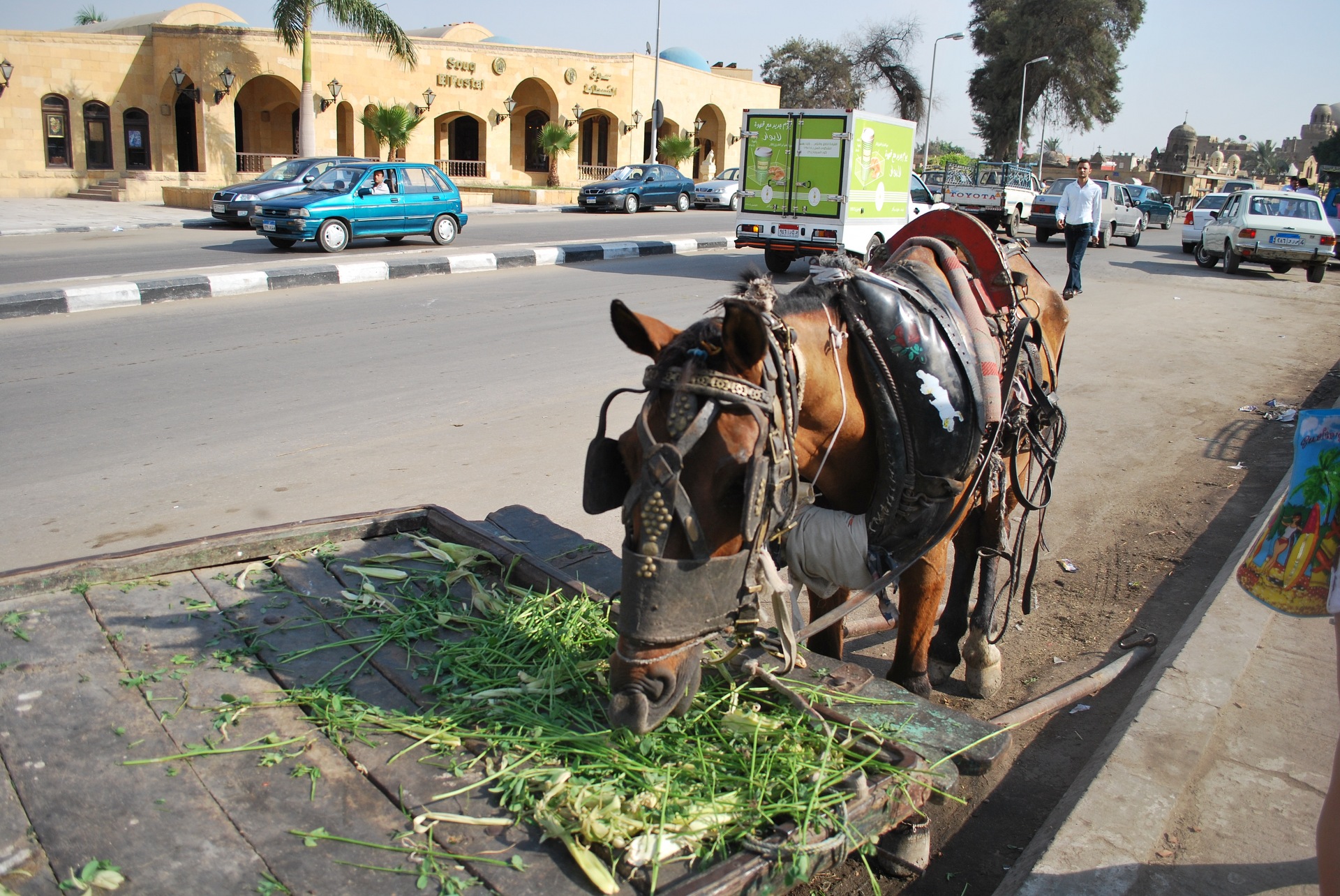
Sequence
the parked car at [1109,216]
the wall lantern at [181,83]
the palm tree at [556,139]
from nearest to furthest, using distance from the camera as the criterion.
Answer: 1. the parked car at [1109,216]
2. the wall lantern at [181,83]
3. the palm tree at [556,139]

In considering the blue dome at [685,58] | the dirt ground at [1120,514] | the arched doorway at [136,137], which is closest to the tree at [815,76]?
the blue dome at [685,58]

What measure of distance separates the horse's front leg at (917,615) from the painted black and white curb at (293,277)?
1021 centimetres

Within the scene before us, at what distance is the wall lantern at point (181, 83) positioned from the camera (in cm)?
2722

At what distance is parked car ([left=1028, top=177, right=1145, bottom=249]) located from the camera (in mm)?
23188

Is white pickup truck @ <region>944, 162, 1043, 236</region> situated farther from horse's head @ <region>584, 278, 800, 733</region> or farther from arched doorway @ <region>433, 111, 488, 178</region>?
horse's head @ <region>584, 278, 800, 733</region>

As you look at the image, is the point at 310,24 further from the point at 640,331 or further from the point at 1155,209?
the point at 1155,209

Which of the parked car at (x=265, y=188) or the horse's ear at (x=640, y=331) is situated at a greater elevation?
the parked car at (x=265, y=188)

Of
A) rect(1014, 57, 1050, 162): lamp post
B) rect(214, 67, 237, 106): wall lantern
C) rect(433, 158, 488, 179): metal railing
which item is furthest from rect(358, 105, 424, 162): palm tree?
rect(1014, 57, 1050, 162): lamp post

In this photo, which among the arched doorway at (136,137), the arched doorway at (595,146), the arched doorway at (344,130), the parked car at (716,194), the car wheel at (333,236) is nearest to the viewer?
the car wheel at (333,236)

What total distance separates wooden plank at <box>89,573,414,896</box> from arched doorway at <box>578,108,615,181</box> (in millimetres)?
38038

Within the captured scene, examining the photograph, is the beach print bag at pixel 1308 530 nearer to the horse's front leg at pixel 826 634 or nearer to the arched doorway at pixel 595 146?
the horse's front leg at pixel 826 634

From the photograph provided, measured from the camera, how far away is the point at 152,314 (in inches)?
391

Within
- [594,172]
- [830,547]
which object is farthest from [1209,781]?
[594,172]

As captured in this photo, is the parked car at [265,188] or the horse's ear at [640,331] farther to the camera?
the parked car at [265,188]
